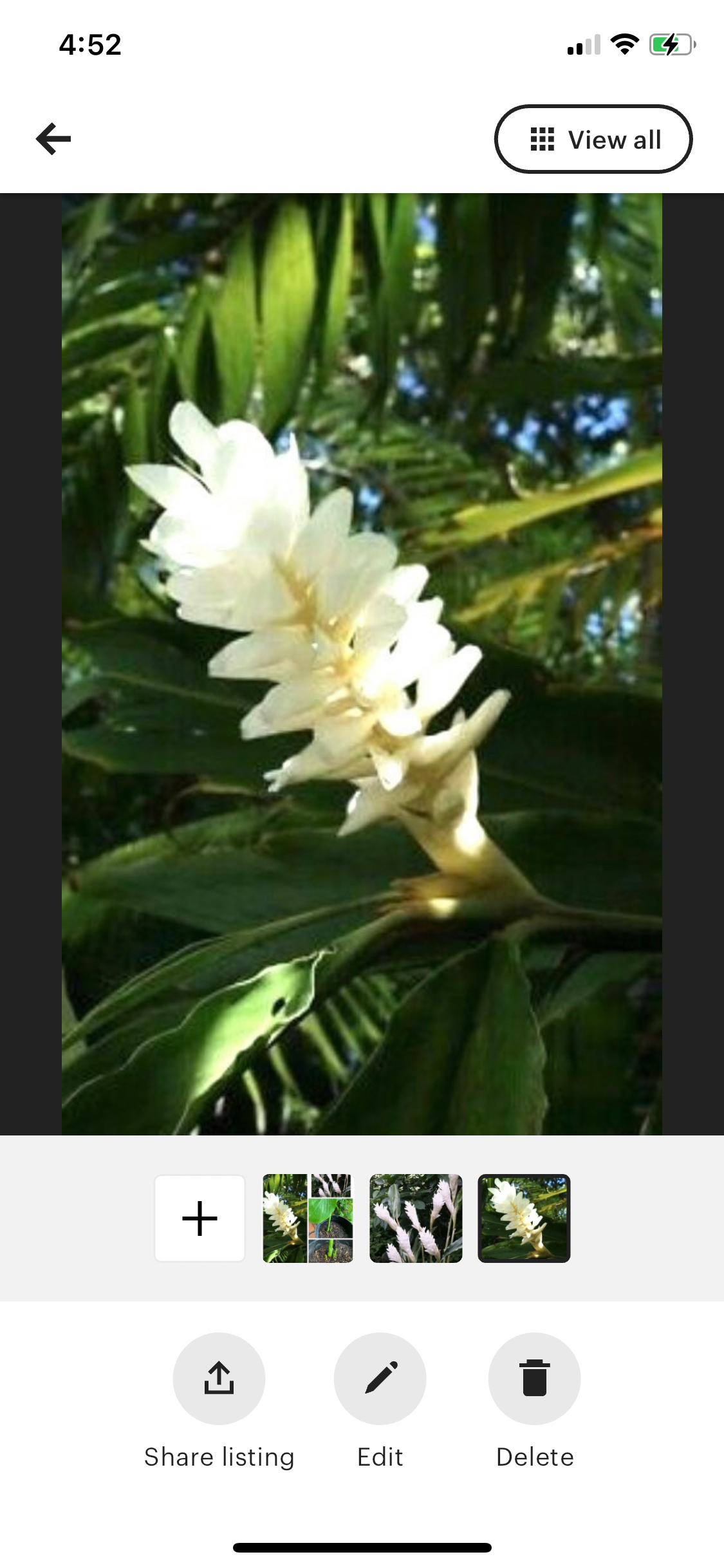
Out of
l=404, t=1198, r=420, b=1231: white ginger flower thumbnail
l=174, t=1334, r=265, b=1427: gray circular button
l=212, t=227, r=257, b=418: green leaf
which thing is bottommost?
l=174, t=1334, r=265, b=1427: gray circular button

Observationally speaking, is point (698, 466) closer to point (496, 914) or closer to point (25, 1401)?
point (496, 914)

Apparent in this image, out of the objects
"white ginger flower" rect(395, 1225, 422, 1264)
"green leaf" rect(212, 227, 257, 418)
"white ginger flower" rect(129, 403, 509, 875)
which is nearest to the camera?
"white ginger flower" rect(129, 403, 509, 875)

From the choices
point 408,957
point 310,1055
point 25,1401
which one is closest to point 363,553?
point 408,957

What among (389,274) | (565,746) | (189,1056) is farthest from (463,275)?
(189,1056)

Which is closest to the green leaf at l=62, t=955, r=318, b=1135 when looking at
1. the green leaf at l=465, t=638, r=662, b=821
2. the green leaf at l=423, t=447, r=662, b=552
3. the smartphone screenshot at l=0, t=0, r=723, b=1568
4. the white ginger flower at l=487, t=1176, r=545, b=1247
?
the smartphone screenshot at l=0, t=0, r=723, b=1568

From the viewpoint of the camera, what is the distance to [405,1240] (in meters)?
0.53
